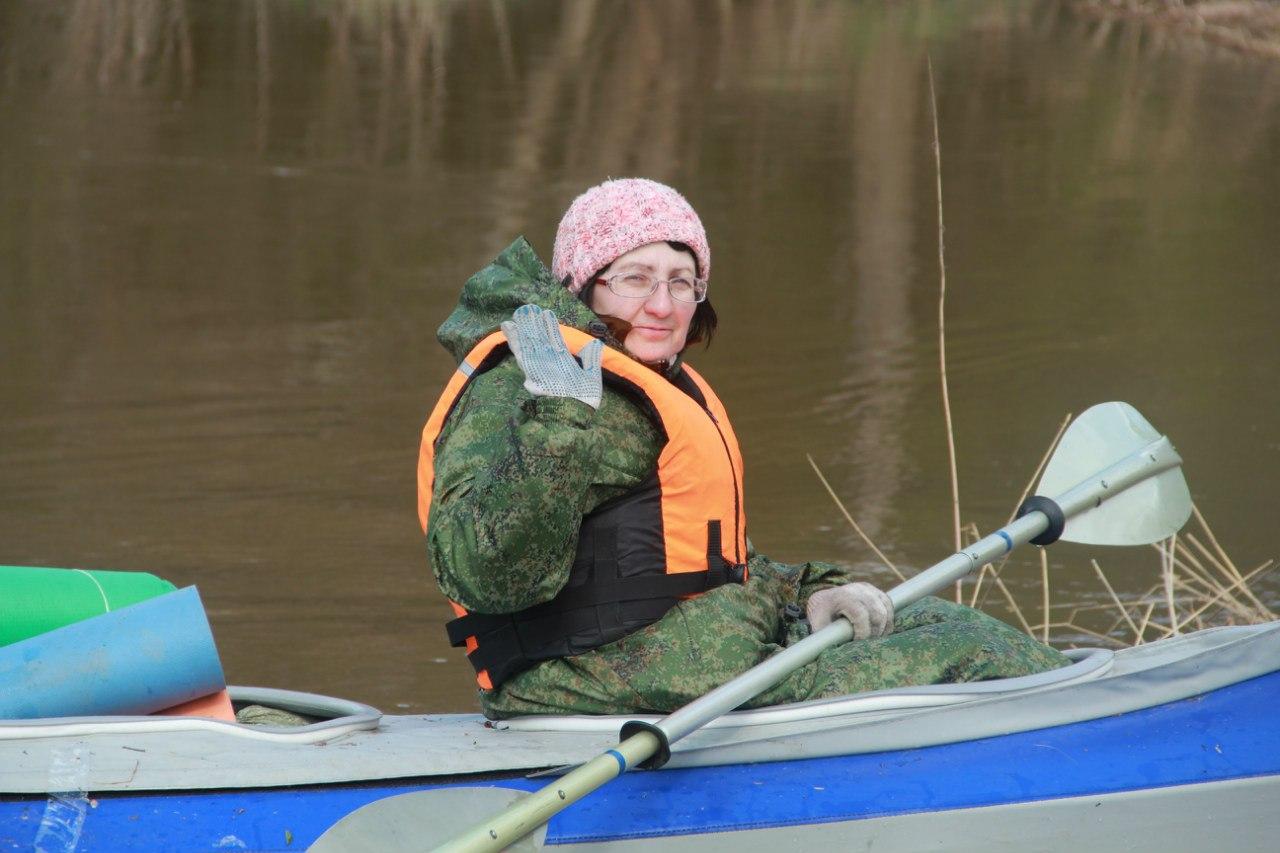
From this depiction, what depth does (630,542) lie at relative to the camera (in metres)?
2.65

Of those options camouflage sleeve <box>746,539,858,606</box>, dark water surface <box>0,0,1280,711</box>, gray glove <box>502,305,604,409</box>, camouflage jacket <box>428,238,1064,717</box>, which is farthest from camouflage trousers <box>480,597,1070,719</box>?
dark water surface <box>0,0,1280,711</box>

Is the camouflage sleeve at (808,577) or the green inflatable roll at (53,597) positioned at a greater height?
the green inflatable roll at (53,597)

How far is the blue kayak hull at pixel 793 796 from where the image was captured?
8.23 ft

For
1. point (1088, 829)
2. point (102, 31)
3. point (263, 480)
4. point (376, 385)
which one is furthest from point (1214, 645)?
point (102, 31)

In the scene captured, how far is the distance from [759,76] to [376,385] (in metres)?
9.35

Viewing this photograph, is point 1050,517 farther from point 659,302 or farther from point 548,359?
point 548,359

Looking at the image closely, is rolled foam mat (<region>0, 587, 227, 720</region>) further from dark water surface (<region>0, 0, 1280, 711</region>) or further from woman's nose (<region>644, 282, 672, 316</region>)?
dark water surface (<region>0, 0, 1280, 711</region>)

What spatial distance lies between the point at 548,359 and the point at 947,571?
86 cm

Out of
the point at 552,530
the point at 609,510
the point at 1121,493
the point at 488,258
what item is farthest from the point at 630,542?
the point at 488,258

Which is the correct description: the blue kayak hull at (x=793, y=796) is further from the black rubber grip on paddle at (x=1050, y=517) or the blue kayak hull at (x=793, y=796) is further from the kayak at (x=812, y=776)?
the black rubber grip on paddle at (x=1050, y=517)

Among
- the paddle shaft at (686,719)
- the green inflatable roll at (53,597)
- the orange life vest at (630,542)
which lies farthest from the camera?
the green inflatable roll at (53,597)

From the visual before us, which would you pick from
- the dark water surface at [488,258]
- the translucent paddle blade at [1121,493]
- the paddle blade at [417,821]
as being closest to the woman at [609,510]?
the paddle blade at [417,821]

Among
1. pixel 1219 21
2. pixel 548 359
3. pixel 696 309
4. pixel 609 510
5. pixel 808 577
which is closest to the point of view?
pixel 548 359

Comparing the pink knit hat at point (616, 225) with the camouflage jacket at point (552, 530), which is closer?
the camouflage jacket at point (552, 530)
